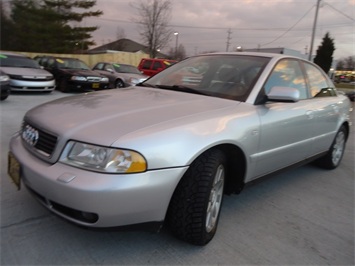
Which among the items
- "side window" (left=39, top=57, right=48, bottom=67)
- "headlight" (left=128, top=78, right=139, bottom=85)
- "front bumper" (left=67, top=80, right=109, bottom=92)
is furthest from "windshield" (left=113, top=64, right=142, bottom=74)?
"side window" (left=39, top=57, right=48, bottom=67)

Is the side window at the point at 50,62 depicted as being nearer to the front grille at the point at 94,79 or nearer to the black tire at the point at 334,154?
the front grille at the point at 94,79

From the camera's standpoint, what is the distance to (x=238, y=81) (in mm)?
3025

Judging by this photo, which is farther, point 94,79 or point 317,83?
point 94,79

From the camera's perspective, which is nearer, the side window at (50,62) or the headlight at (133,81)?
the headlight at (133,81)

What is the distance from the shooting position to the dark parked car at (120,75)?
12324 millimetres

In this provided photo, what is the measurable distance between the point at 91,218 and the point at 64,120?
2.39 feet

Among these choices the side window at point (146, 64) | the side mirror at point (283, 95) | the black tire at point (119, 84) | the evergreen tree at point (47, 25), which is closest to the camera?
the side mirror at point (283, 95)

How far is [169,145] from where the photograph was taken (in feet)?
6.66

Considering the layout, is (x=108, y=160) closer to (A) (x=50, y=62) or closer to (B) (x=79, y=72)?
(B) (x=79, y=72)

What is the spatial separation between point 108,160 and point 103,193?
0.66 feet

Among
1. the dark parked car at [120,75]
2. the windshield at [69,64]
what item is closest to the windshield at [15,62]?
the windshield at [69,64]

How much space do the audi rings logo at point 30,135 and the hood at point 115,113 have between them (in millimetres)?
68

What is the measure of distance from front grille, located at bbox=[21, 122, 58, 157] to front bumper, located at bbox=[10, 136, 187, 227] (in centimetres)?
9

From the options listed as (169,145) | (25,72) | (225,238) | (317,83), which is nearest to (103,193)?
(169,145)
